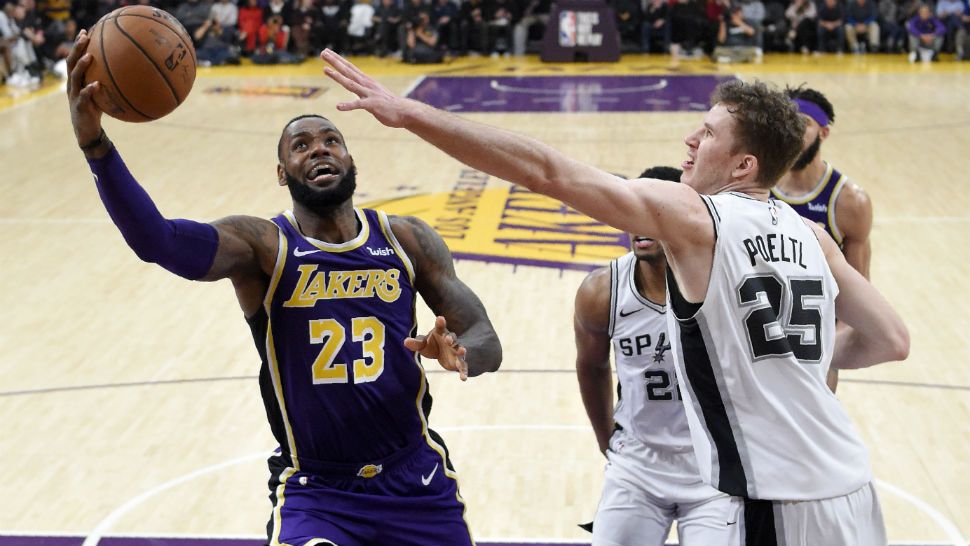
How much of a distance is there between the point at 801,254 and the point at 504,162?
95cm

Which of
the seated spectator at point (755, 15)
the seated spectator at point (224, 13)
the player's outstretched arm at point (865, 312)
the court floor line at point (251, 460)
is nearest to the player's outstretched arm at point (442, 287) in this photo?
the player's outstretched arm at point (865, 312)

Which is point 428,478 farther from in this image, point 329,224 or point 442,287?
point 329,224

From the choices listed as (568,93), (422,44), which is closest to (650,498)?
(568,93)

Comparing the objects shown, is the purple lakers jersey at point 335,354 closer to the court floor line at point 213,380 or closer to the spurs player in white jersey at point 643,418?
the spurs player in white jersey at point 643,418

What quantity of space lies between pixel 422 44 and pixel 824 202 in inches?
776

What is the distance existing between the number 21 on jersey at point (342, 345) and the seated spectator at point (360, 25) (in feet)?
71.2

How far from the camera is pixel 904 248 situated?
11.3m

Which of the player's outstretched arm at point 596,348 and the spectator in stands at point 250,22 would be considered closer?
the player's outstretched arm at point 596,348

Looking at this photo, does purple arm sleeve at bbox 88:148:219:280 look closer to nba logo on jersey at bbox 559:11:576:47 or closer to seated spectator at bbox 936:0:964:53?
nba logo on jersey at bbox 559:11:576:47

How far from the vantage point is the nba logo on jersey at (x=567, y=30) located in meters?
24.5

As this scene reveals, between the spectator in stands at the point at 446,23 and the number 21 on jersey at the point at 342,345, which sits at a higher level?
the number 21 on jersey at the point at 342,345

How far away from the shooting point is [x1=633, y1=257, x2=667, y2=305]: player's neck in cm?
475

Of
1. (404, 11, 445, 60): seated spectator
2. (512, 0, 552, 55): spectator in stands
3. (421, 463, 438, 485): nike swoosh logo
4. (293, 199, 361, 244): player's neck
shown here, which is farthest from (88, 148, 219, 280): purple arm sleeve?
(512, 0, 552, 55): spectator in stands

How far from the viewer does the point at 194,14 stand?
82.9ft
